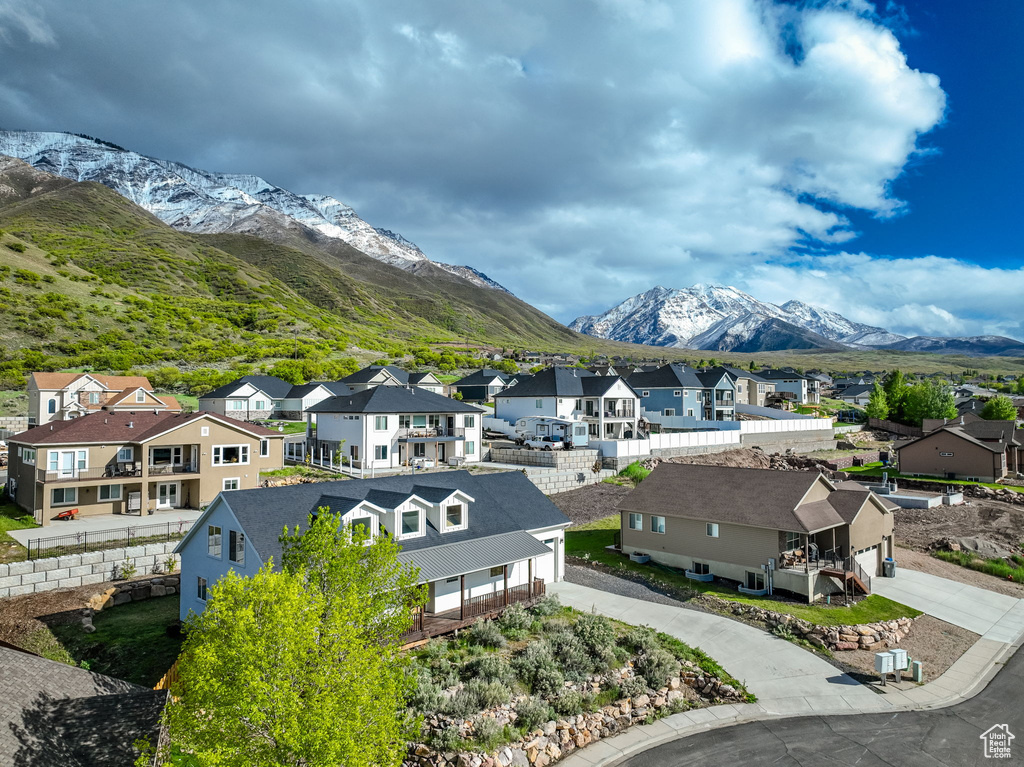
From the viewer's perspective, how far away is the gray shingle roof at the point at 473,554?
24.4 m

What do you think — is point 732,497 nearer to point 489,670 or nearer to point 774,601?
point 774,601

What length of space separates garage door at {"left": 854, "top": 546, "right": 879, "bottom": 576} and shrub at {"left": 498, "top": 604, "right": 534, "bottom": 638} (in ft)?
63.4

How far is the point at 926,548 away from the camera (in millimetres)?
41031

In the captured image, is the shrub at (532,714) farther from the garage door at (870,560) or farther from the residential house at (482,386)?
the residential house at (482,386)

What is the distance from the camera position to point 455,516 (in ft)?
92.1

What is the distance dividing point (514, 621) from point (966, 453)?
59.9 meters

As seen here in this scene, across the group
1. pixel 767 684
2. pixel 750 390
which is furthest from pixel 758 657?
pixel 750 390

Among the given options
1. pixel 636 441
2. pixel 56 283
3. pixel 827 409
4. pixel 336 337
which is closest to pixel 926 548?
pixel 636 441

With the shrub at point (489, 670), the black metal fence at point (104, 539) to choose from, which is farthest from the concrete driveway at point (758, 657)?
the black metal fence at point (104, 539)

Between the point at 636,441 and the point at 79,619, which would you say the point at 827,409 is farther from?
the point at 79,619

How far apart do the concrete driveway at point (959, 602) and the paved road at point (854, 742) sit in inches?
356

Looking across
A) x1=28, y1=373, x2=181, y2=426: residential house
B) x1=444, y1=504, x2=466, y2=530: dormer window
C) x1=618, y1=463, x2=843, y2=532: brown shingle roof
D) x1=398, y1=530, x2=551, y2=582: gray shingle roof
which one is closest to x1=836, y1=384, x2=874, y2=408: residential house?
x1=618, y1=463, x2=843, y2=532: brown shingle roof

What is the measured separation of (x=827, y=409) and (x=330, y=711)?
4743 inches

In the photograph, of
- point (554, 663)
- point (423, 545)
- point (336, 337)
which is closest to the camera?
point (554, 663)
